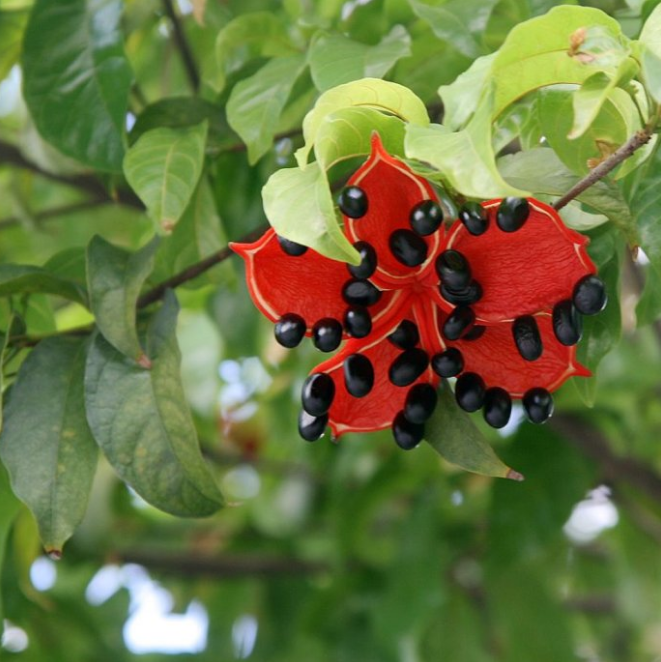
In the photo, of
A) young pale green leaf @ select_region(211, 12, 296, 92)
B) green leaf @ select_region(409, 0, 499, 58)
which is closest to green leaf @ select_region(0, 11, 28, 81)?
young pale green leaf @ select_region(211, 12, 296, 92)

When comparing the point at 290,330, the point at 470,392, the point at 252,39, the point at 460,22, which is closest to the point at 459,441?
the point at 470,392

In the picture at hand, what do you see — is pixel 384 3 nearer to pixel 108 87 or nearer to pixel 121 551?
pixel 108 87

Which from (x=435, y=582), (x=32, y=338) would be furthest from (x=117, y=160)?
(x=435, y=582)

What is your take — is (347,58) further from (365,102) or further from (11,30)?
(11,30)

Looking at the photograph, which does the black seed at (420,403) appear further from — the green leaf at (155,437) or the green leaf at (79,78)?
the green leaf at (79,78)

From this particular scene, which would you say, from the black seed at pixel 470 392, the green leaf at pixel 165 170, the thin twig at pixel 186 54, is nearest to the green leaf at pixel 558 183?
the black seed at pixel 470 392
